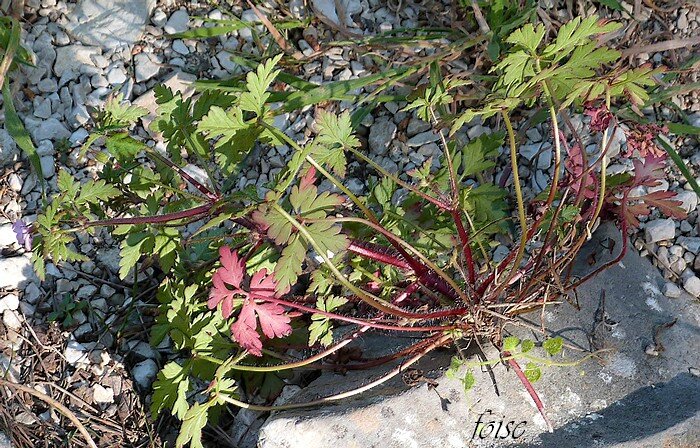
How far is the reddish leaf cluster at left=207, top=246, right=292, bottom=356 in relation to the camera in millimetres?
1915

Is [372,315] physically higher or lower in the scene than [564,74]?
lower

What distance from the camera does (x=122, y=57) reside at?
9.46ft

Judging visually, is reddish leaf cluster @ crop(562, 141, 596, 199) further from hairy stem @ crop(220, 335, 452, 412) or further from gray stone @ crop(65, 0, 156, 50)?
gray stone @ crop(65, 0, 156, 50)

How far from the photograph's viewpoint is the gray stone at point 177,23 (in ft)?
9.65

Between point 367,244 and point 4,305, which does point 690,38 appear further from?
point 4,305

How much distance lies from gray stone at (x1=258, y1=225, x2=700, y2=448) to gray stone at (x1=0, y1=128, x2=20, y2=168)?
1.39 meters

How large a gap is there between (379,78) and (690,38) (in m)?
1.11

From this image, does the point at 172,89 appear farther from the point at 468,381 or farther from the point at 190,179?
the point at 468,381

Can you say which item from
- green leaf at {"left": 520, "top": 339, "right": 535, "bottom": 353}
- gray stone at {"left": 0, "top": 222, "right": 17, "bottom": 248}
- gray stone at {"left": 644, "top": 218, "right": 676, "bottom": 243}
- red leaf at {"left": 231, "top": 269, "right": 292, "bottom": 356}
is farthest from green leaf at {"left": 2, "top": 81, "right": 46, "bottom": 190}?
gray stone at {"left": 644, "top": 218, "right": 676, "bottom": 243}

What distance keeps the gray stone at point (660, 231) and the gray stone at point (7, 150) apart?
7.32ft

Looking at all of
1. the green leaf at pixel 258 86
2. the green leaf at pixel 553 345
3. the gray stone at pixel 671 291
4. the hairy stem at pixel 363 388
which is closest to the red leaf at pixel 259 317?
the hairy stem at pixel 363 388

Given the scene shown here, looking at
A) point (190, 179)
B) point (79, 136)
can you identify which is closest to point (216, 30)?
point (79, 136)

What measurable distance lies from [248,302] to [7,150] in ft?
4.31

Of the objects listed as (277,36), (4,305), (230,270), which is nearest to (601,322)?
(230,270)
